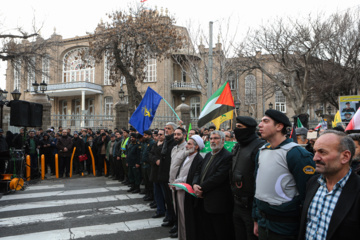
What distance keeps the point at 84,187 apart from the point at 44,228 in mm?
4114

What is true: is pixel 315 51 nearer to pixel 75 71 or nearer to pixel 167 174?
pixel 167 174

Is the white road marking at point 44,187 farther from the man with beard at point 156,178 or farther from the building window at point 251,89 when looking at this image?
the building window at point 251,89

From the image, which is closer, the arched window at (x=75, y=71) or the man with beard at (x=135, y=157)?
the man with beard at (x=135, y=157)

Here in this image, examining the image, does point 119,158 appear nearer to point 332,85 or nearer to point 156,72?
point 332,85

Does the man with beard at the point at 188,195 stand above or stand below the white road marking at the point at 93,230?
above

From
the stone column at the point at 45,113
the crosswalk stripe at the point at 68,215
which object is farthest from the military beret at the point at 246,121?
the stone column at the point at 45,113

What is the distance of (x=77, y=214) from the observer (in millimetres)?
6668

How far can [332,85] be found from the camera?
2291 cm

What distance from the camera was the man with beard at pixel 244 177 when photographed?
3324 millimetres

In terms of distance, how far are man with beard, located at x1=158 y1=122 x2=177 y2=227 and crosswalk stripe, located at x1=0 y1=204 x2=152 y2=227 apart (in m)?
1.26

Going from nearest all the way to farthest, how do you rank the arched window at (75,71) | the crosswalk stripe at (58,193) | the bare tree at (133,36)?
the crosswalk stripe at (58,193) < the bare tree at (133,36) < the arched window at (75,71)

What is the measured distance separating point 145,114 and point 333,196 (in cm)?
641

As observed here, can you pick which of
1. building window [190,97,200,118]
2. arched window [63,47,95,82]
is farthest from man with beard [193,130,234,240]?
arched window [63,47,95,82]

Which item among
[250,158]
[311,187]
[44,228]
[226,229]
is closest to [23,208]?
[44,228]
